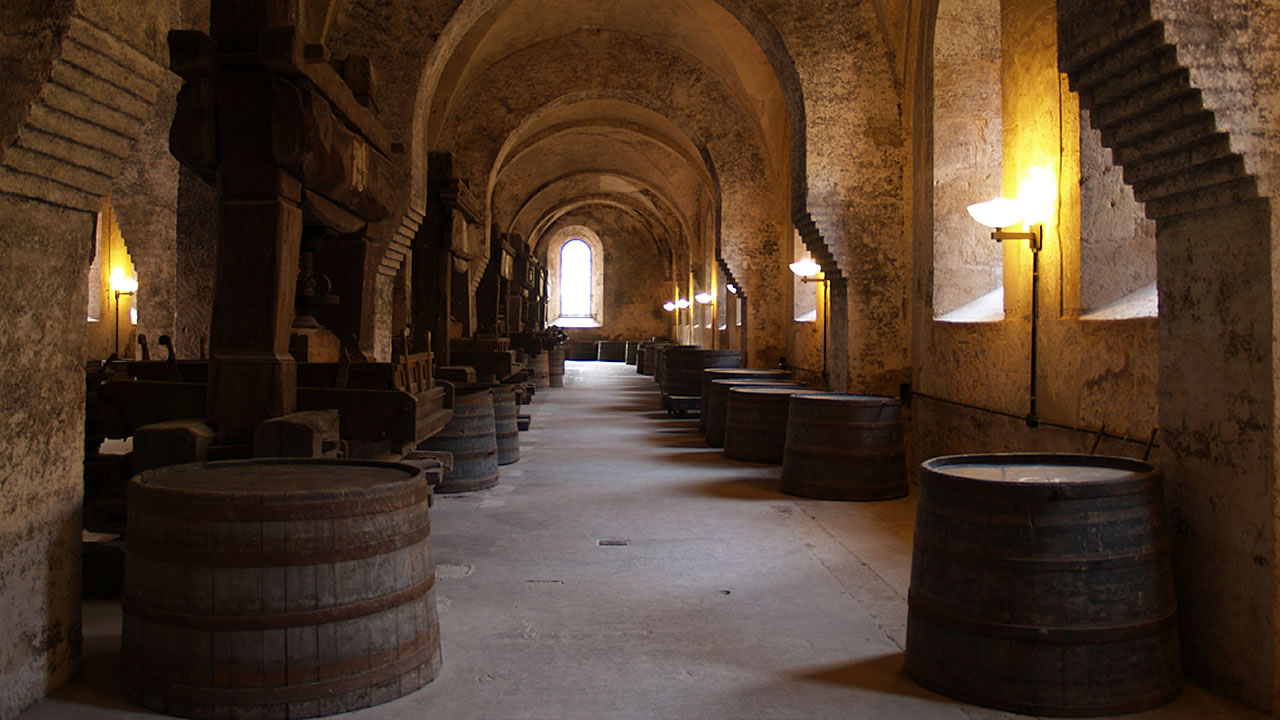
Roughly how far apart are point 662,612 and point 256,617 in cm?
197

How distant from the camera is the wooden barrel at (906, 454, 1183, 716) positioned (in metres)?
3.08

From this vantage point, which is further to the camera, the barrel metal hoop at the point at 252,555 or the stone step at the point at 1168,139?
the stone step at the point at 1168,139

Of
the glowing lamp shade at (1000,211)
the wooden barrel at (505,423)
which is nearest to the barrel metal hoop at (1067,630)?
the glowing lamp shade at (1000,211)

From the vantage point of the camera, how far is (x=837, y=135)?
978 centimetres

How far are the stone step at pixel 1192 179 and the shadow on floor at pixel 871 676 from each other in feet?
6.71

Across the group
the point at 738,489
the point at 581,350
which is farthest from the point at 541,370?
the point at 581,350

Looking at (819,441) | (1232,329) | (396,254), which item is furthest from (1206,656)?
(396,254)

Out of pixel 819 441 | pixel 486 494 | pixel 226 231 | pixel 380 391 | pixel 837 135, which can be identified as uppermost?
pixel 837 135

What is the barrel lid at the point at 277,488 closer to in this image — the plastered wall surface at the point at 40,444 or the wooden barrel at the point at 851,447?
the plastered wall surface at the point at 40,444

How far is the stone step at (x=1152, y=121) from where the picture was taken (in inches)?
128

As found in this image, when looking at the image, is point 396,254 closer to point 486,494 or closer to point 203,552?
point 486,494

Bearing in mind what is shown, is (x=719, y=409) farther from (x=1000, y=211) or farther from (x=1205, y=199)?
(x=1205, y=199)

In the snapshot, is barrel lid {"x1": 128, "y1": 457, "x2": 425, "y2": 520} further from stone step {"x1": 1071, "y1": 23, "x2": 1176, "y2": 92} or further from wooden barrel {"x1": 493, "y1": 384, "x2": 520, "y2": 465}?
wooden barrel {"x1": 493, "y1": 384, "x2": 520, "y2": 465}

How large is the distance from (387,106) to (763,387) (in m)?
4.97
